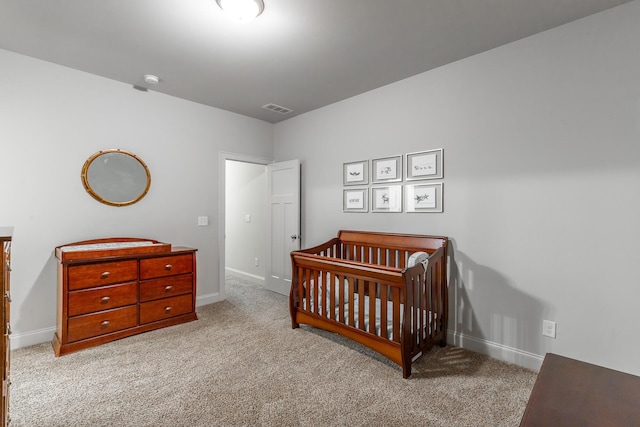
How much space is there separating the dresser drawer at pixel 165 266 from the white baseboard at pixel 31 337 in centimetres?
93

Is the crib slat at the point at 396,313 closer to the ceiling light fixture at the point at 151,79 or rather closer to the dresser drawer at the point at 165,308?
the dresser drawer at the point at 165,308

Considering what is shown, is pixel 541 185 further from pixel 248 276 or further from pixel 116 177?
pixel 248 276

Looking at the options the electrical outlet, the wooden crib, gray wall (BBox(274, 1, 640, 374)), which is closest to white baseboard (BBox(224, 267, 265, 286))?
the wooden crib

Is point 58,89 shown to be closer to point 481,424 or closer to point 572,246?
point 481,424

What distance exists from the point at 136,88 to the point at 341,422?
3.60 metres

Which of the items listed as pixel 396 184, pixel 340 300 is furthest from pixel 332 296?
pixel 396 184

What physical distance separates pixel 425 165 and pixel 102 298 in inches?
123

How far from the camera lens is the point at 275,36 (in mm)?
2277

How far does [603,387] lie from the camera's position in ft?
3.46

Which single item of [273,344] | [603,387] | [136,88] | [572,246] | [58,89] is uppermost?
[136,88]

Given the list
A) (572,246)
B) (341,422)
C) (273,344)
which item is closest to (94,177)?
(273,344)

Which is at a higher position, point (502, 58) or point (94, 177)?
point (502, 58)

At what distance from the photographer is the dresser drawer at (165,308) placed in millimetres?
2857

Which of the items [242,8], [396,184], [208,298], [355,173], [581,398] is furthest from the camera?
[208,298]
